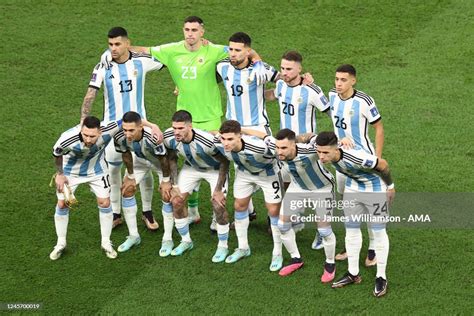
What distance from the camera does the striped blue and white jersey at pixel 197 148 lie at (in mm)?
10320

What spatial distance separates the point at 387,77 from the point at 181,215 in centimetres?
562

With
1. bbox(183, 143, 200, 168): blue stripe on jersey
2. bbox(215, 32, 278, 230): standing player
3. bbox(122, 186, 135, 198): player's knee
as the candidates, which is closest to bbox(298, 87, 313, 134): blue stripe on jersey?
bbox(215, 32, 278, 230): standing player

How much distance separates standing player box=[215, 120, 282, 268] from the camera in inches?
397

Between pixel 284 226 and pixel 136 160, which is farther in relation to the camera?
pixel 136 160

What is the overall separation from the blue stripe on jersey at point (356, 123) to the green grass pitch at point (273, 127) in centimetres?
141

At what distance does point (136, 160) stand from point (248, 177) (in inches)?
54.5

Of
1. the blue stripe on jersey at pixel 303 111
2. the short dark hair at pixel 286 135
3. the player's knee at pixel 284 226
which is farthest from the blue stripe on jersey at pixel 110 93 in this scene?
the player's knee at pixel 284 226

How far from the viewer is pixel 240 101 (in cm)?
1094

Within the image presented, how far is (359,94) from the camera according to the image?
33.4 feet

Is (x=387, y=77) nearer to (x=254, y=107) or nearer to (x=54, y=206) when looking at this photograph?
(x=254, y=107)

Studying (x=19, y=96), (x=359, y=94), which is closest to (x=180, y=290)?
(x=359, y=94)

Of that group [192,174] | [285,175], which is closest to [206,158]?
[192,174]

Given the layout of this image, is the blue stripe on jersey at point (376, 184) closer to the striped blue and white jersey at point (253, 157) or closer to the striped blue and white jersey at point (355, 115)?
the striped blue and white jersey at point (355, 115)

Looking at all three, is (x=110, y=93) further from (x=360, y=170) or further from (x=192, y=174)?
(x=360, y=170)
